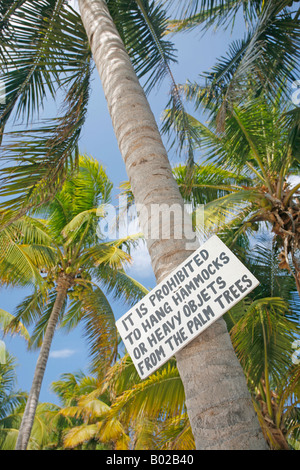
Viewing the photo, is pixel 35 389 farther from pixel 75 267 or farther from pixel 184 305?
pixel 184 305

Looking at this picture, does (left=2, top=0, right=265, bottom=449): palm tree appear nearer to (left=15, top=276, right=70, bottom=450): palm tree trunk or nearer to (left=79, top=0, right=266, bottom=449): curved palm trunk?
(left=79, top=0, right=266, bottom=449): curved palm trunk

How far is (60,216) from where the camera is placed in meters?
11.4

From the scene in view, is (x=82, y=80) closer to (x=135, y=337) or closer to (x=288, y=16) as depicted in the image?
(x=288, y=16)

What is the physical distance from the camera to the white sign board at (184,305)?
1.59 m

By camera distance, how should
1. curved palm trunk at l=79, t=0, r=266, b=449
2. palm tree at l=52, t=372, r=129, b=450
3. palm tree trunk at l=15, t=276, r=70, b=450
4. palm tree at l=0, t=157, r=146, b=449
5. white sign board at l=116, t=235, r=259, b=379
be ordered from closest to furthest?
curved palm trunk at l=79, t=0, r=266, b=449 < white sign board at l=116, t=235, r=259, b=379 < palm tree trunk at l=15, t=276, r=70, b=450 < palm tree at l=0, t=157, r=146, b=449 < palm tree at l=52, t=372, r=129, b=450

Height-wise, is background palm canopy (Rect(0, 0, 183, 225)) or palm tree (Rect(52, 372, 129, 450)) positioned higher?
background palm canopy (Rect(0, 0, 183, 225))

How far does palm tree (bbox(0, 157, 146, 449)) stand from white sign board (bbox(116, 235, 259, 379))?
6808mm

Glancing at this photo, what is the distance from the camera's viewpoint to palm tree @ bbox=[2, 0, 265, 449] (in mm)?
1477

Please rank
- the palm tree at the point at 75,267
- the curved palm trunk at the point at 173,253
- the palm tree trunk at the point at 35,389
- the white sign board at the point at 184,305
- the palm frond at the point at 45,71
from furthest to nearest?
1. the palm tree at the point at 75,267
2. the palm tree trunk at the point at 35,389
3. the palm frond at the point at 45,71
4. the white sign board at the point at 184,305
5. the curved palm trunk at the point at 173,253

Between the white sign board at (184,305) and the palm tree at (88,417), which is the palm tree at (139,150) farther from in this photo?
the palm tree at (88,417)

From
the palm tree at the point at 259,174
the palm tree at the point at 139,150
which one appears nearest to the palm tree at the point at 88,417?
the palm tree at the point at 259,174

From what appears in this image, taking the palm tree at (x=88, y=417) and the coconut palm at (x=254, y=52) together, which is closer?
the coconut palm at (x=254, y=52)

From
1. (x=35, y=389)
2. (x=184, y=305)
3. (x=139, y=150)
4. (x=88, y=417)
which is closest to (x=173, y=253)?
(x=184, y=305)

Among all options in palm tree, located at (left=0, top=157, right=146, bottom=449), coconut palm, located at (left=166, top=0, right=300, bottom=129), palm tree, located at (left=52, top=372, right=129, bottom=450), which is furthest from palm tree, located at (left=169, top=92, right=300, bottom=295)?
palm tree, located at (left=52, top=372, right=129, bottom=450)
